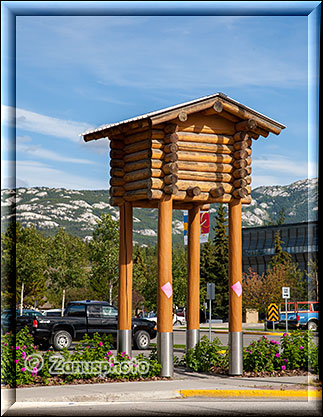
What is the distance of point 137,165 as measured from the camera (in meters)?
16.3

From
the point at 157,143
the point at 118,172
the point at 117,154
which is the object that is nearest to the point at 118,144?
the point at 117,154

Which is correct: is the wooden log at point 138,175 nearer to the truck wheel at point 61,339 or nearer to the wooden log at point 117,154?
the wooden log at point 117,154

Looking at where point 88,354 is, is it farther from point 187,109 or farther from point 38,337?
point 38,337

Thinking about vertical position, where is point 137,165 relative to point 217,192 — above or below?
above

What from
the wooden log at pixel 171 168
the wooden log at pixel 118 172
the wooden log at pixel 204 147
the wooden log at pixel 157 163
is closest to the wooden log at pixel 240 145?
the wooden log at pixel 204 147

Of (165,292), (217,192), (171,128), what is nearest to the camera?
(165,292)

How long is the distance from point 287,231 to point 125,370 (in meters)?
74.8

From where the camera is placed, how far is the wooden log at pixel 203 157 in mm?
15969

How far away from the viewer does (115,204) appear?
685 inches

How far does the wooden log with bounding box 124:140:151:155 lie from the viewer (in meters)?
16.0

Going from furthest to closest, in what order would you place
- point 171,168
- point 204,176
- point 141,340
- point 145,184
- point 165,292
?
point 141,340 < point 204,176 < point 145,184 < point 171,168 < point 165,292

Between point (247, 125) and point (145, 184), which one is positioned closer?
point (145, 184)

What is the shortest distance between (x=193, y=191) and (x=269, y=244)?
75351 millimetres

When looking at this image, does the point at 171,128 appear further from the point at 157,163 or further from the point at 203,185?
the point at 203,185
